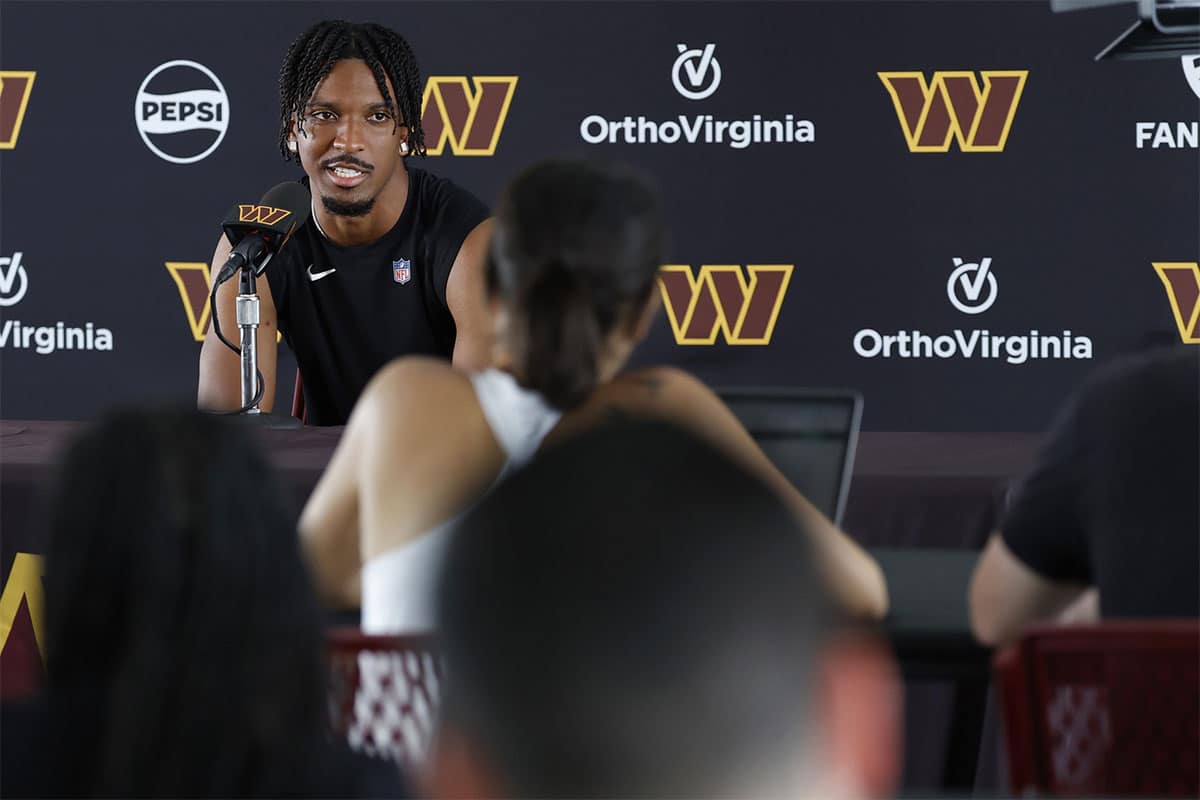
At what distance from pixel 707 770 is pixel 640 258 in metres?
0.63

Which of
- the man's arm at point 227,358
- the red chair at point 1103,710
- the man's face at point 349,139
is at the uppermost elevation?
the man's face at point 349,139

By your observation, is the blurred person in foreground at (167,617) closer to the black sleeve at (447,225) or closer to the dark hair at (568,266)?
the dark hair at (568,266)

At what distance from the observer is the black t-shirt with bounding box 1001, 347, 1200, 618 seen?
1053 millimetres

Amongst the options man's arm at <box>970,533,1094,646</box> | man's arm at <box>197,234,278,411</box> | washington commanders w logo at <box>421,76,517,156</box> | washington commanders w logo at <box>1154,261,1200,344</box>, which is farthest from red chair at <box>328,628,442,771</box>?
washington commanders w logo at <box>1154,261,1200,344</box>

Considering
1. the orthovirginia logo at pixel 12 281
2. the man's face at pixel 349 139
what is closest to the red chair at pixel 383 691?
the man's face at pixel 349 139

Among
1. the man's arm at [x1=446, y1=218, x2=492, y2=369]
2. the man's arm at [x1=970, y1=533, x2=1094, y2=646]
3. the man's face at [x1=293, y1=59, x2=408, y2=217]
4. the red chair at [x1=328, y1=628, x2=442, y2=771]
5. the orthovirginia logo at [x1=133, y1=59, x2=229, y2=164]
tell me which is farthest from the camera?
the orthovirginia logo at [x1=133, y1=59, x2=229, y2=164]

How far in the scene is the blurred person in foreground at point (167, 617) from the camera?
0.61 m

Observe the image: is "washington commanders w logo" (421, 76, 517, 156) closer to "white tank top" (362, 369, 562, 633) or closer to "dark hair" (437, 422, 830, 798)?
"white tank top" (362, 369, 562, 633)

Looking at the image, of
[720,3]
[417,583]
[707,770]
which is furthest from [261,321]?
[707,770]

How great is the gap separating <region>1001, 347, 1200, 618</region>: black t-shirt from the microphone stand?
1.42m

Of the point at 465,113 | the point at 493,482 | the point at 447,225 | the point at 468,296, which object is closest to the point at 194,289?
the point at 465,113

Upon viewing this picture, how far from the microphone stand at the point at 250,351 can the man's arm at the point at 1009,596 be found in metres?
1.33

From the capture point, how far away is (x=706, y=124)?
326 cm

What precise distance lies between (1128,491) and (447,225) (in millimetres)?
1668
